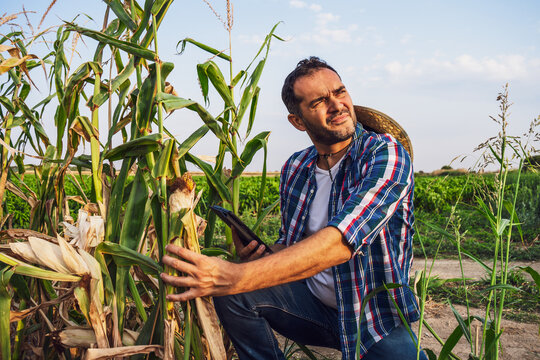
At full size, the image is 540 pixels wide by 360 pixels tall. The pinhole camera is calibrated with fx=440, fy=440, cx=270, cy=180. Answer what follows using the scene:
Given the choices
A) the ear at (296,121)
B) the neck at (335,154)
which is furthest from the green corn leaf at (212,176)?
the ear at (296,121)

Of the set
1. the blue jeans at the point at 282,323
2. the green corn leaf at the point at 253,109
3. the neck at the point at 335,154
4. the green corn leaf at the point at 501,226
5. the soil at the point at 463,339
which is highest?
the green corn leaf at the point at 253,109

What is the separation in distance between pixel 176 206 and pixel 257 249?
54cm

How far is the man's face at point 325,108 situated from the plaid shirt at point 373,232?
124 mm

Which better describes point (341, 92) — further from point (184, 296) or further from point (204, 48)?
point (184, 296)

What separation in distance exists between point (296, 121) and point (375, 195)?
2.81 ft

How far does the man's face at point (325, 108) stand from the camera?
2.05 meters

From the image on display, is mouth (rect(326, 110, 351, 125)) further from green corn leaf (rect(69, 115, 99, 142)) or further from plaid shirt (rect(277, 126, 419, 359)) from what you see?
green corn leaf (rect(69, 115, 99, 142))

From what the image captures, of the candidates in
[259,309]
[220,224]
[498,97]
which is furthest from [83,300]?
[220,224]

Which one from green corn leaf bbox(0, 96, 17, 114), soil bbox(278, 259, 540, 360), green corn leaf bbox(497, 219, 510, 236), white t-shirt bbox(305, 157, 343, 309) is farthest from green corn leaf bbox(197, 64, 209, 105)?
soil bbox(278, 259, 540, 360)

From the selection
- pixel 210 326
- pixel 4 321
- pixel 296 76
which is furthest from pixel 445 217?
pixel 4 321

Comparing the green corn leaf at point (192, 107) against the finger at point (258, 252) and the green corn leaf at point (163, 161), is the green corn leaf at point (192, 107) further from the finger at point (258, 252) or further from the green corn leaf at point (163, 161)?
the finger at point (258, 252)

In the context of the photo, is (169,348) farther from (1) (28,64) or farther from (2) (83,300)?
(1) (28,64)

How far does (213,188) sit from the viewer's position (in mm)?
1672

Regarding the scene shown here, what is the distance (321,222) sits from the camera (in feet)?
6.79
